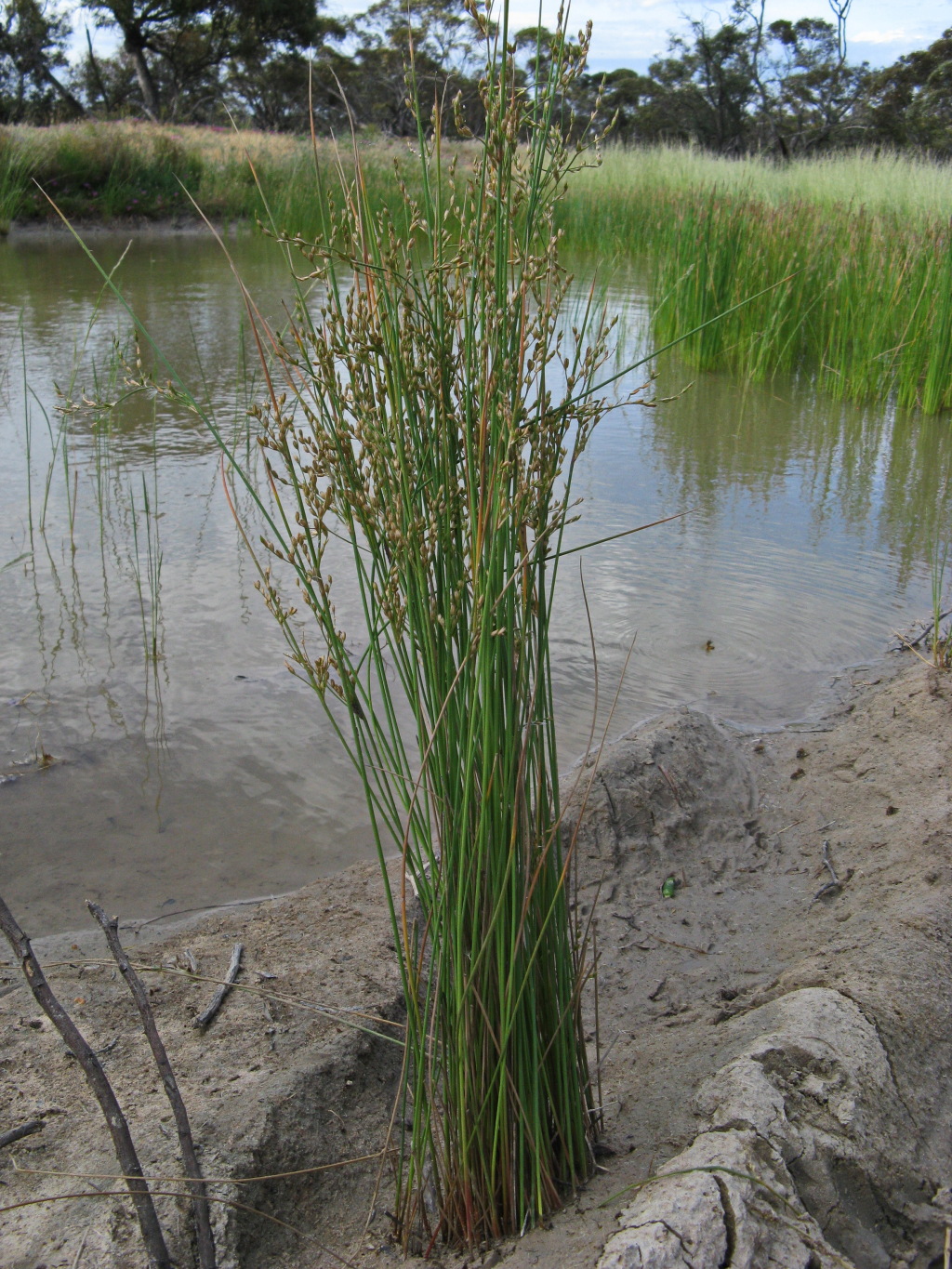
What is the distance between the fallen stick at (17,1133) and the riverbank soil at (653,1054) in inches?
1.4

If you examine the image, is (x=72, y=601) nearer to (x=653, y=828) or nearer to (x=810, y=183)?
(x=653, y=828)

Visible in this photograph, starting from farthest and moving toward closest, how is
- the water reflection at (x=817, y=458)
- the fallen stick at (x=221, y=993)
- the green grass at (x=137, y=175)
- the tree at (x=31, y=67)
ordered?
the tree at (x=31, y=67) → the green grass at (x=137, y=175) → the water reflection at (x=817, y=458) → the fallen stick at (x=221, y=993)

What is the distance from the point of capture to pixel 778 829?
2.36m

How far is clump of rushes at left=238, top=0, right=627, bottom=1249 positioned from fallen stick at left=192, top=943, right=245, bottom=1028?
1.65ft

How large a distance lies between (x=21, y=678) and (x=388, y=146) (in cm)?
2078

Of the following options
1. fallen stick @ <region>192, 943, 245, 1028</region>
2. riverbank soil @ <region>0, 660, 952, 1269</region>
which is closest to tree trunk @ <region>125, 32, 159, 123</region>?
riverbank soil @ <region>0, 660, 952, 1269</region>

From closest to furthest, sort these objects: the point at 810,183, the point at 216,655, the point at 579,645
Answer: the point at 216,655 < the point at 579,645 < the point at 810,183

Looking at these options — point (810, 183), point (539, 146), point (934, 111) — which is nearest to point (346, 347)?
point (539, 146)

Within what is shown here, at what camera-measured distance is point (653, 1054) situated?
157 cm

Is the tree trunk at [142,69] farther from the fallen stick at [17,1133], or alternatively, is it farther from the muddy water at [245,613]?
the fallen stick at [17,1133]

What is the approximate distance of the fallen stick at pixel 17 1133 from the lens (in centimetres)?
125

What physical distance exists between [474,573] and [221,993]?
1.03 metres

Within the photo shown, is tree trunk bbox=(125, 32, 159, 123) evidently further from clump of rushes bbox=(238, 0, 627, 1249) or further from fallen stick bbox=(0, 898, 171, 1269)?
fallen stick bbox=(0, 898, 171, 1269)

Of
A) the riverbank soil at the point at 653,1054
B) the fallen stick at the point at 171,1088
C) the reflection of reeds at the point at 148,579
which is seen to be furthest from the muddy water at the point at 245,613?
the fallen stick at the point at 171,1088
